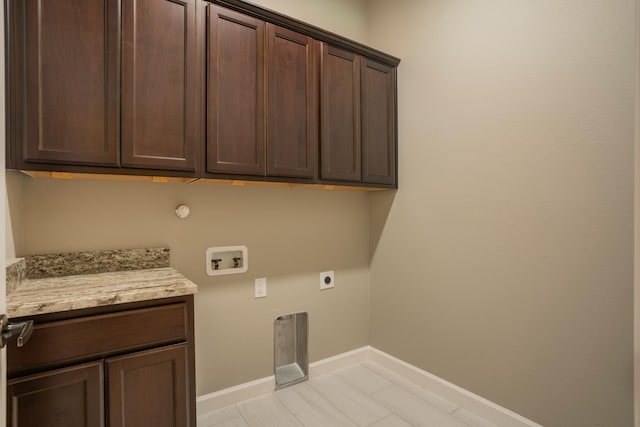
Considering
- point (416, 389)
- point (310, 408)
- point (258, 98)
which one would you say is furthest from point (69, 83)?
point (416, 389)

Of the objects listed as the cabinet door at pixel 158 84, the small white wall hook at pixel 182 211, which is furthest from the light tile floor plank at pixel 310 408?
the cabinet door at pixel 158 84

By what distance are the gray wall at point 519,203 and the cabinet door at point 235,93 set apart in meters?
1.15

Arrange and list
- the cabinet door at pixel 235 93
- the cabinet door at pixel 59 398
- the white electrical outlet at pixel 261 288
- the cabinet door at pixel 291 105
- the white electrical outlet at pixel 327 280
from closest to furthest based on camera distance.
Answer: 1. the cabinet door at pixel 59 398
2. the cabinet door at pixel 235 93
3. the cabinet door at pixel 291 105
4. the white electrical outlet at pixel 261 288
5. the white electrical outlet at pixel 327 280

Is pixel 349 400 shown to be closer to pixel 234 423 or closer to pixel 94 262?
pixel 234 423

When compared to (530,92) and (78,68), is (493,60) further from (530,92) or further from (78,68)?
(78,68)

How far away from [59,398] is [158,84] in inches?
53.2

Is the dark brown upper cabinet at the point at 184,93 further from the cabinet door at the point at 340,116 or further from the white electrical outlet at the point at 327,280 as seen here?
the white electrical outlet at the point at 327,280

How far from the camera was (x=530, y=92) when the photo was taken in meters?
1.81

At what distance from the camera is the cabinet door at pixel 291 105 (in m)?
1.94

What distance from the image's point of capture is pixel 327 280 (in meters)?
2.61

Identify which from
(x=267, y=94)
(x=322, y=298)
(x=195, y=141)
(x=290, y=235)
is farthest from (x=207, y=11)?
(x=322, y=298)

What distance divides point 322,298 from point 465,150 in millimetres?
1455

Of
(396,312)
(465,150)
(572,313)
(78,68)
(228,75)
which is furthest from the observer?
(396,312)

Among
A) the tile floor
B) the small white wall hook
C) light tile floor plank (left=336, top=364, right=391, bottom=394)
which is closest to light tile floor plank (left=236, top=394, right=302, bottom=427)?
the tile floor
